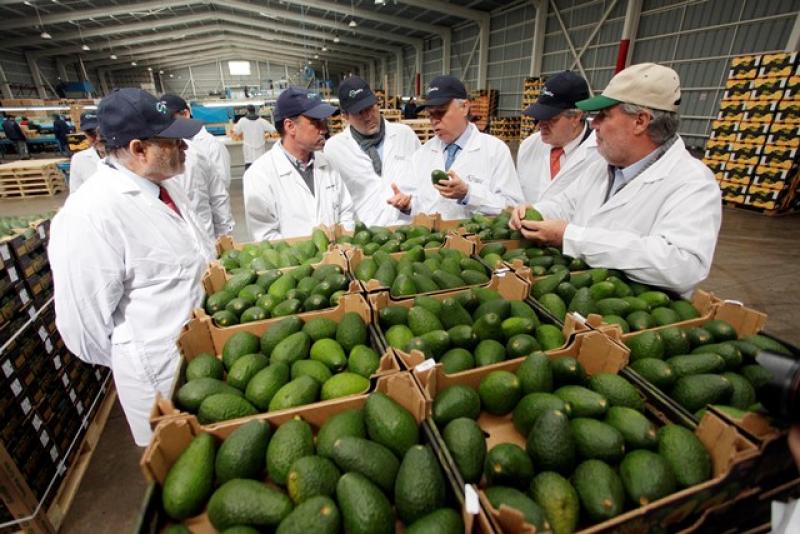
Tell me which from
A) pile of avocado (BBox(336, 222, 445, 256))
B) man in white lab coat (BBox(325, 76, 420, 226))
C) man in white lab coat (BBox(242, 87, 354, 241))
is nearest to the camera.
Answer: pile of avocado (BBox(336, 222, 445, 256))

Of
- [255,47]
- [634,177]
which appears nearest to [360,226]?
[634,177]

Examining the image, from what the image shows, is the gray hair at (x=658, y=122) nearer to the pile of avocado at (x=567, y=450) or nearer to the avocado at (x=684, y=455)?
the pile of avocado at (x=567, y=450)

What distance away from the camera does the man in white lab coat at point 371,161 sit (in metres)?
4.12

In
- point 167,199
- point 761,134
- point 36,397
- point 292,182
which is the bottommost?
Answer: point 36,397

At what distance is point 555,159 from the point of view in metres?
3.90

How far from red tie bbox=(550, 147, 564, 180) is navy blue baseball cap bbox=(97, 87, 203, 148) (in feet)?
10.5

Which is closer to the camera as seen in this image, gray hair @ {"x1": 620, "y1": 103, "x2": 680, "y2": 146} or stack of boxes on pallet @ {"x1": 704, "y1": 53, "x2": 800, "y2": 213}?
gray hair @ {"x1": 620, "y1": 103, "x2": 680, "y2": 146}

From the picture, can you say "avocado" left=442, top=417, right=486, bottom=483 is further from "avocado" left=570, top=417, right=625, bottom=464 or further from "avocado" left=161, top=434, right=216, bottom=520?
"avocado" left=161, top=434, right=216, bottom=520

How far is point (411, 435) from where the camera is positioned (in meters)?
1.13

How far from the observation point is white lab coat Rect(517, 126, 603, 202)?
3383 millimetres

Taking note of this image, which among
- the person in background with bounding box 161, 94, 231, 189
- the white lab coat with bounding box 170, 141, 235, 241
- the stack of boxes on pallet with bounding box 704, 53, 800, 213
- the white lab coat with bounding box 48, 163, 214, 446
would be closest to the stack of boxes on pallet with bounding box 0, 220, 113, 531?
the white lab coat with bounding box 48, 163, 214, 446

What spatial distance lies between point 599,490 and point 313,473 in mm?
702

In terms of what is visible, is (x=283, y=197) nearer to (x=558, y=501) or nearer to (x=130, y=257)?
(x=130, y=257)

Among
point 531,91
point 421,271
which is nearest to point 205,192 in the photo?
point 421,271
